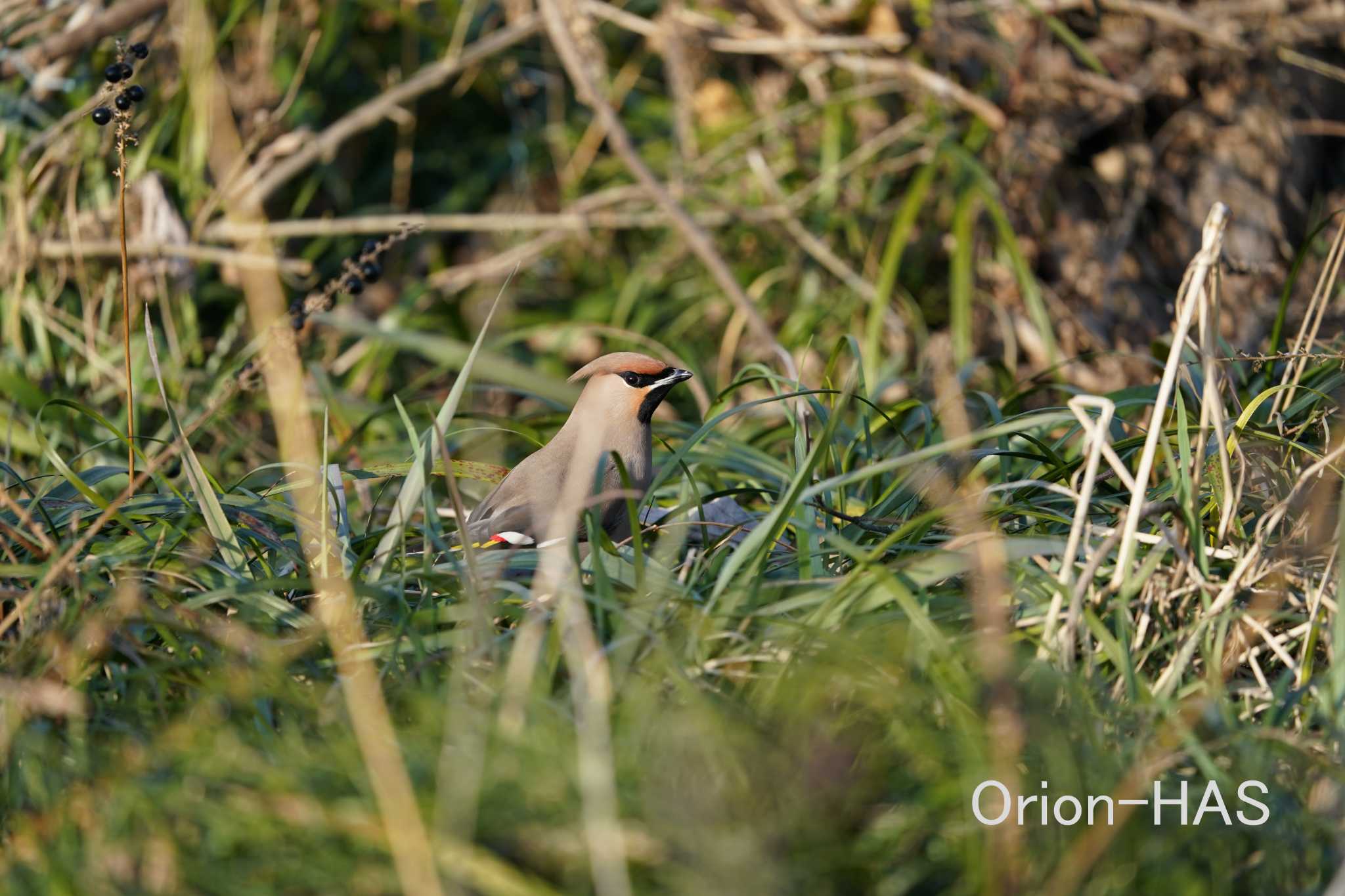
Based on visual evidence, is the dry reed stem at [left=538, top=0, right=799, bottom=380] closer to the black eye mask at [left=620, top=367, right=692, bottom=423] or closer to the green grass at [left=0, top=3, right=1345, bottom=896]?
the green grass at [left=0, top=3, right=1345, bottom=896]

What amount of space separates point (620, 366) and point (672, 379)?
14cm

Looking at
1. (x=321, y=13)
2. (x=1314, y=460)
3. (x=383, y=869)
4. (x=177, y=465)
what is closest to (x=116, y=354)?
(x=177, y=465)

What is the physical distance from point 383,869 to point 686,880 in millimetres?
373

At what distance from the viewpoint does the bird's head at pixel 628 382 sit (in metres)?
3.19

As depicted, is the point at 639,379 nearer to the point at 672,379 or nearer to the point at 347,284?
the point at 672,379

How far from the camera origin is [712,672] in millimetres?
2258

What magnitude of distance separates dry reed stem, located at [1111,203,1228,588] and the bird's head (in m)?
1.20

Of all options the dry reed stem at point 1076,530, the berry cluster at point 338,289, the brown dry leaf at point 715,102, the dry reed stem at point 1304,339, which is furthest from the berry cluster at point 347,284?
the brown dry leaf at point 715,102

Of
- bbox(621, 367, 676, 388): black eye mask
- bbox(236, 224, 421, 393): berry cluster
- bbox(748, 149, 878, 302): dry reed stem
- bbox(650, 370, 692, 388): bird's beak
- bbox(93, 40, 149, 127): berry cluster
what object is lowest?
bbox(748, 149, 878, 302): dry reed stem

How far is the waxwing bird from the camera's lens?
2.93m

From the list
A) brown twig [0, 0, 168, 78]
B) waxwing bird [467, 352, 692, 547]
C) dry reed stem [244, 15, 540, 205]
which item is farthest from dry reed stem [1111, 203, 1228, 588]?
brown twig [0, 0, 168, 78]

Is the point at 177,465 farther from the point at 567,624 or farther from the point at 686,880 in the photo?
the point at 686,880

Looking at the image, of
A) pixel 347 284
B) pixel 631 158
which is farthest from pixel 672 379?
pixel 631 158

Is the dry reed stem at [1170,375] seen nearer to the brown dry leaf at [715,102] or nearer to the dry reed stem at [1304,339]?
the dry reed stem at [1304,339]
